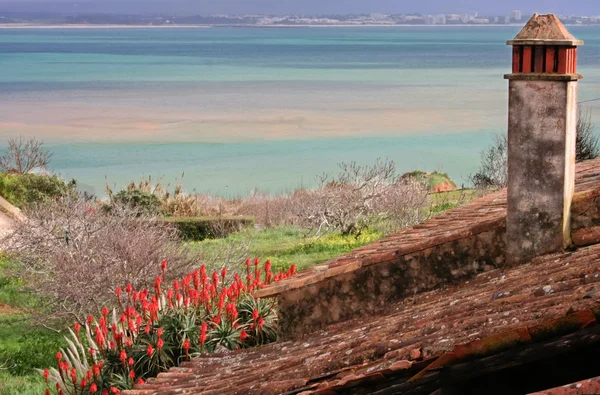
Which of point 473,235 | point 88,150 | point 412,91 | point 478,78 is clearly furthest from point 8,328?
point 478,78

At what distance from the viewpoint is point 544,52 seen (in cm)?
Answer: 721

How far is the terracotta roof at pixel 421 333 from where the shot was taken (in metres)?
4.43

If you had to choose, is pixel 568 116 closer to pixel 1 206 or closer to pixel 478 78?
pixel 1 206

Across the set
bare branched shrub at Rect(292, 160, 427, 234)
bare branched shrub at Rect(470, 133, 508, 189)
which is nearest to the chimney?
bare branched shrub at Rect(292, 160, 427, 234)

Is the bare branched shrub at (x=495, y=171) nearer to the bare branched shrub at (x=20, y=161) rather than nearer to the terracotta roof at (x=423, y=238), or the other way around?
the bare branched shrub at (x=20, y=161)

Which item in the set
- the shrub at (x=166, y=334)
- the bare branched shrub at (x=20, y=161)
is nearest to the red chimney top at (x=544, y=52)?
the shrub at (x=166, y=334)

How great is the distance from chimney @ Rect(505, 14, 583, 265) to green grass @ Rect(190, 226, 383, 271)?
14182mm

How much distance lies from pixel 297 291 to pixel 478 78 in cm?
12942

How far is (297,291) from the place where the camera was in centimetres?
870

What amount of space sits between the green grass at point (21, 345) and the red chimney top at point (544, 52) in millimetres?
8790

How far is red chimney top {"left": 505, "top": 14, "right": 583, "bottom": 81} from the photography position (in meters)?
Result: 7.18

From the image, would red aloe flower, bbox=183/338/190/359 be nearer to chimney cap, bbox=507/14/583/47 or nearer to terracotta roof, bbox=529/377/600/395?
chimney cap, bbox=507/14/583/47

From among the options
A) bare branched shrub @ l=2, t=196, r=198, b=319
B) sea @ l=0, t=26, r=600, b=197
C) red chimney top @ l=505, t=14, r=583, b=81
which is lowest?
sea @ l=0, t=26, r=600, b=197

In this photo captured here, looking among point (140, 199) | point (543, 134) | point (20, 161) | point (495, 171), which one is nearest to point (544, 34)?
point (543, 134)
